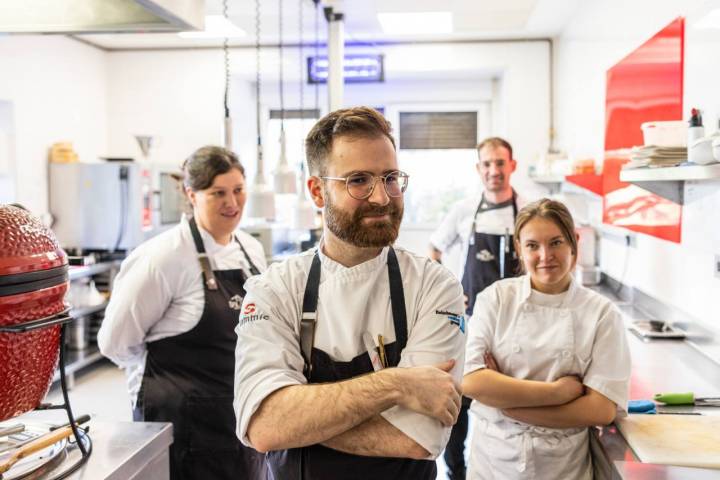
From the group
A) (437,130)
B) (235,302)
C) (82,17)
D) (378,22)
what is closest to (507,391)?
(235,302)

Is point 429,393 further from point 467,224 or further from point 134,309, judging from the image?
point 467,224

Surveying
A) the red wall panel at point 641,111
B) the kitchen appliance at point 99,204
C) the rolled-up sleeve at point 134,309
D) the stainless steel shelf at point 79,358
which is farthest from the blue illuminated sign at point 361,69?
the rolled-up sleeve at point 134,309

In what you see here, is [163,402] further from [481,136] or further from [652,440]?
[481,136]

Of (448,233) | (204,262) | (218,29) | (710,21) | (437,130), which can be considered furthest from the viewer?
(437,130)

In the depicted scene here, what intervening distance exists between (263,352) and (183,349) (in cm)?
94

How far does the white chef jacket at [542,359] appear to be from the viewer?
1754 millimetres

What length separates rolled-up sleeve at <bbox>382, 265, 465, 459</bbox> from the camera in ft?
3.96

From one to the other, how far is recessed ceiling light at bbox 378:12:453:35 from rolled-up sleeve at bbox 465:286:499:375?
352 cm

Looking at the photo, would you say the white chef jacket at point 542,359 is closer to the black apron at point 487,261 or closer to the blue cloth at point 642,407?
the blue cloth at point 642,407

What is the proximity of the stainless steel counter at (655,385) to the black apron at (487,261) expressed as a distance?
0.63m

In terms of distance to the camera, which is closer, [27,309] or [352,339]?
[27,309]

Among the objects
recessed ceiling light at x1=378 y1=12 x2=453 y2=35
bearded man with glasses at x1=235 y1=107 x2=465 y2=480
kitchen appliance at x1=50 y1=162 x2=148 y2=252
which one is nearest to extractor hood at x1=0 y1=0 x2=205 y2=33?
bearded man with glasses at x1=235 y1=107 x2=465 y2=480

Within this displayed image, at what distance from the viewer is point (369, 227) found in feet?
4.23

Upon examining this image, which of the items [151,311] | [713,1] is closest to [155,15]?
[151,311]
